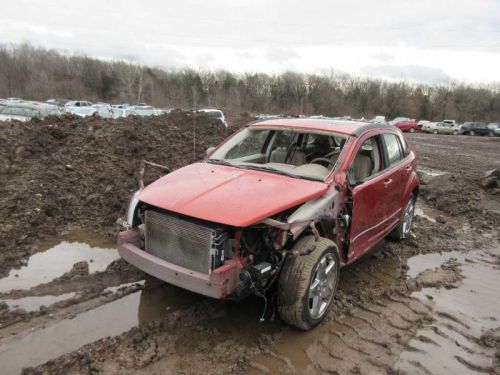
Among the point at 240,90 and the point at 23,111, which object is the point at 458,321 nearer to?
the point at 23,111

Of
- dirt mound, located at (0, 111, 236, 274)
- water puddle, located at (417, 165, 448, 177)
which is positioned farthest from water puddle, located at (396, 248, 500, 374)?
water puddle, located at (417, 165, 448, 177)

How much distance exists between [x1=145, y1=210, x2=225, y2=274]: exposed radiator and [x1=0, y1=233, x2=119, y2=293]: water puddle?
1590 mm

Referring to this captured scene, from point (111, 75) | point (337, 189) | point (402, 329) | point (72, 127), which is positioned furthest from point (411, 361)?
point (111, 75)

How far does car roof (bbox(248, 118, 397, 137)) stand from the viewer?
5.02 meters

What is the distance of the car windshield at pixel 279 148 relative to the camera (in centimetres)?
505

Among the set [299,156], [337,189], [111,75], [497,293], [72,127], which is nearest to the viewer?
[337,189]

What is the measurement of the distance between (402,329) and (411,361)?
0.52 meters

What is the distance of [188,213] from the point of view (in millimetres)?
3543

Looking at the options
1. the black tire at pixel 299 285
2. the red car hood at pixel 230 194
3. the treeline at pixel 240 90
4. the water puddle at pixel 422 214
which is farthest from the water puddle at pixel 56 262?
the treeline at pixel 240 90

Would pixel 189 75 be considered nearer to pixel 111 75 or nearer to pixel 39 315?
pixel 111 75

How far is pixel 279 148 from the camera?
557cm

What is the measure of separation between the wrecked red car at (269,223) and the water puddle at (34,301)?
0.96 metres

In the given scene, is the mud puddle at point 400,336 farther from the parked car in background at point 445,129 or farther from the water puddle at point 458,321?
the parked car in background at point 445,129

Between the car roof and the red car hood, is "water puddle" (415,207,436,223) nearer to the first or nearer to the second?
the car roof
